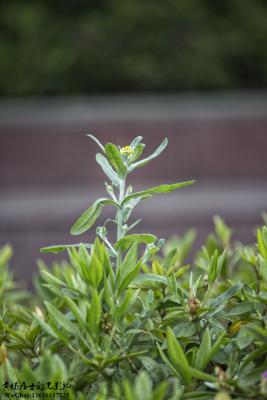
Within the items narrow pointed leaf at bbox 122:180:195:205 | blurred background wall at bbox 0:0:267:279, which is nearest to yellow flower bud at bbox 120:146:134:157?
narrow pointed leaf at bbox 122:180:195:205

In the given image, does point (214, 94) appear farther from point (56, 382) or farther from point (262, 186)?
point (56, 382)

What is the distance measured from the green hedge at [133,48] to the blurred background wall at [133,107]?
A: 1 centimetres

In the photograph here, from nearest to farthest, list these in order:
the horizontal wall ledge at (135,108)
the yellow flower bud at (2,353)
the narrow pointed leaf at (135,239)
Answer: the narrow pointed leaf at (135,239) → the yellow flower bud at (2,353) → the horizontal wall ledge at (135,108)

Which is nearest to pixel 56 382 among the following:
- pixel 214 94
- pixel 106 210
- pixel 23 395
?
pixel 23 395

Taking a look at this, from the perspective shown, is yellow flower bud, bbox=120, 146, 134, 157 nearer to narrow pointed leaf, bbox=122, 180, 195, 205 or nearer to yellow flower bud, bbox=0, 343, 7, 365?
narrow pointed leaf, bbox=122, 180, 195, 205

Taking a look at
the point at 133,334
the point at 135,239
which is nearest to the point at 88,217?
the point at 135,239

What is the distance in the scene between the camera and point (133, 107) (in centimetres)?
916

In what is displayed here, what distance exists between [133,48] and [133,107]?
1140mm

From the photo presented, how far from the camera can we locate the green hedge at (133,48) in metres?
9.86

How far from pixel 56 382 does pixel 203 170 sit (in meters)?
7.45

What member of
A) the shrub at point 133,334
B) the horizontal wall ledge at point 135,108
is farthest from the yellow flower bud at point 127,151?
the horizontal wall ledge at point 135,108

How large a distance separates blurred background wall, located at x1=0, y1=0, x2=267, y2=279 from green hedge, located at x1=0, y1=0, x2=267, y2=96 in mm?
14

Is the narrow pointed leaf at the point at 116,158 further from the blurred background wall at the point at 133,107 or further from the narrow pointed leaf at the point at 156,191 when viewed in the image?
the blurred background wall at the point at 133,107

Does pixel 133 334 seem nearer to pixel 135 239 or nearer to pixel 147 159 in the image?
pixel 135 239
